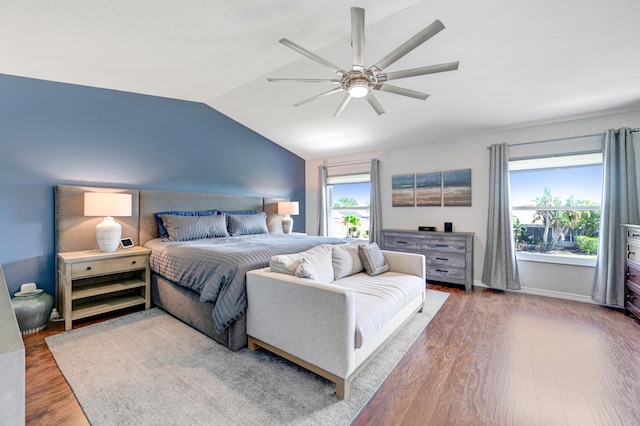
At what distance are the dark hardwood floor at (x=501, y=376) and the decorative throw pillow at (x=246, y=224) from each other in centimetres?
223

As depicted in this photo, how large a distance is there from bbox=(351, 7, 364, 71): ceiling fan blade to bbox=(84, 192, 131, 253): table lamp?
2.85 m

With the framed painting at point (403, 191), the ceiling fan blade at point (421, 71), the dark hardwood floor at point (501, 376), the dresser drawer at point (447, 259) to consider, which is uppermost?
the ceiling fan blade at point (421, 71)

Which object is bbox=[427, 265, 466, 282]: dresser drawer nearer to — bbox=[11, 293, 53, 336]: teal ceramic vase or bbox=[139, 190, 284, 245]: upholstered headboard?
bbox=[139, 190, 284, 245]: upholstered headboard

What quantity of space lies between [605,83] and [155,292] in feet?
18.1

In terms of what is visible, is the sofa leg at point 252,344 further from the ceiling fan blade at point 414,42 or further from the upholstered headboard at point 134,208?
the ceiling fan blade at point 414,42

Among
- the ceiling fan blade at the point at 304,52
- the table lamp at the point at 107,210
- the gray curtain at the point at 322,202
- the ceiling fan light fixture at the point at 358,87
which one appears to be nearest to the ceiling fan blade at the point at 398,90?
the ceiling fan light fixture at the point at 358,87

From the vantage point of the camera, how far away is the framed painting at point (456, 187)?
4.35 meters

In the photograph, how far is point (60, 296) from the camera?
9.65 ft

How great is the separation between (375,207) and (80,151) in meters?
4.46

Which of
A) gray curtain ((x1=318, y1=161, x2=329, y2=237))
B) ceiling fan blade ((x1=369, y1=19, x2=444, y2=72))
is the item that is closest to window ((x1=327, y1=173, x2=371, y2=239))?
gray curtain ((x1=318, y1=161, x2=329, y2=237))

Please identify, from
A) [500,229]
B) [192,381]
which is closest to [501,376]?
[192,381]

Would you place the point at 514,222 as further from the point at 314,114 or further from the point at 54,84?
the point at 54,84

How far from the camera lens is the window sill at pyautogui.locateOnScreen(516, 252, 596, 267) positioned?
3557mm

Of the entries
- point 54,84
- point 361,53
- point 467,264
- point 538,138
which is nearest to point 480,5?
point 361,53
